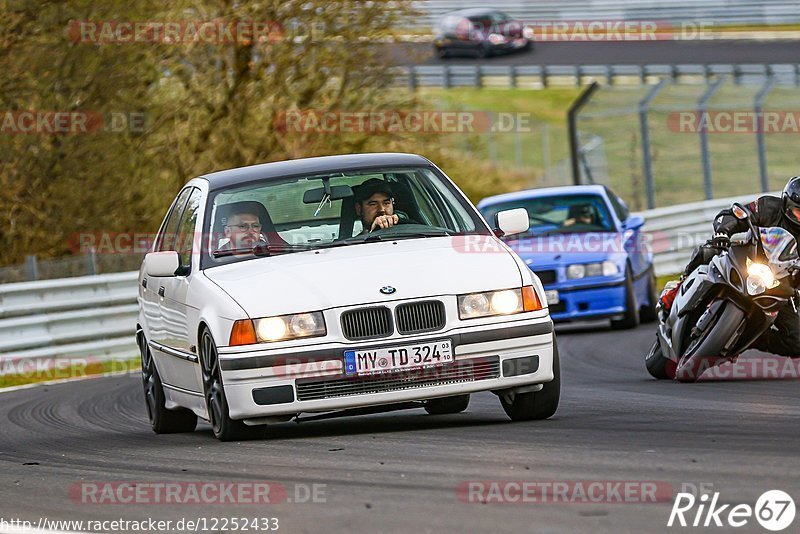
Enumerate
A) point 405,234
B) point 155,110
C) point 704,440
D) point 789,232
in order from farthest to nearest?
point 155,110 → point 789,232 → point 405,234 → point 704,440

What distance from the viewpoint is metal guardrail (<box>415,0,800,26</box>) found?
53.9 metres

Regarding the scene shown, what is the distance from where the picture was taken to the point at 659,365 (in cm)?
1159

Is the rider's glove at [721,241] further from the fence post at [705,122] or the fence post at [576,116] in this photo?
the fence post at [576,116]

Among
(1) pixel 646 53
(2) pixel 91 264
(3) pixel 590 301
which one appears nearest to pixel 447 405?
(3) pixel 590 301

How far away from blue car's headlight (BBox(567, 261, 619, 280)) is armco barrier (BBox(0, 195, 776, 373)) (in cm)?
553

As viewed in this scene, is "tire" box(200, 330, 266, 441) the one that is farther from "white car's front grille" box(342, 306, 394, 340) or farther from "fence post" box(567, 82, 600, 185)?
"fence post" box(567, 82, 600, 185)

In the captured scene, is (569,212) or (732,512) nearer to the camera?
(732,512)

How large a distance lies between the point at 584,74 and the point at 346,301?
40.0 meters

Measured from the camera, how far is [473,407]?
10.4 meters

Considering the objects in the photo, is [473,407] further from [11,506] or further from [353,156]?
[11,506]

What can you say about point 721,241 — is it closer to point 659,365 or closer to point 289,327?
point 659,365

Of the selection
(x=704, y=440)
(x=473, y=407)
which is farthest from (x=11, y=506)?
(x=473, y=407)

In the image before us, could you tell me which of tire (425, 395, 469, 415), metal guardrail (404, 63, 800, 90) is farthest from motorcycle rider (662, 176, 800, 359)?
metal guardrail (404, 63, 800, 90)

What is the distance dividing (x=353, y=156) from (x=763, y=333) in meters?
2.82
